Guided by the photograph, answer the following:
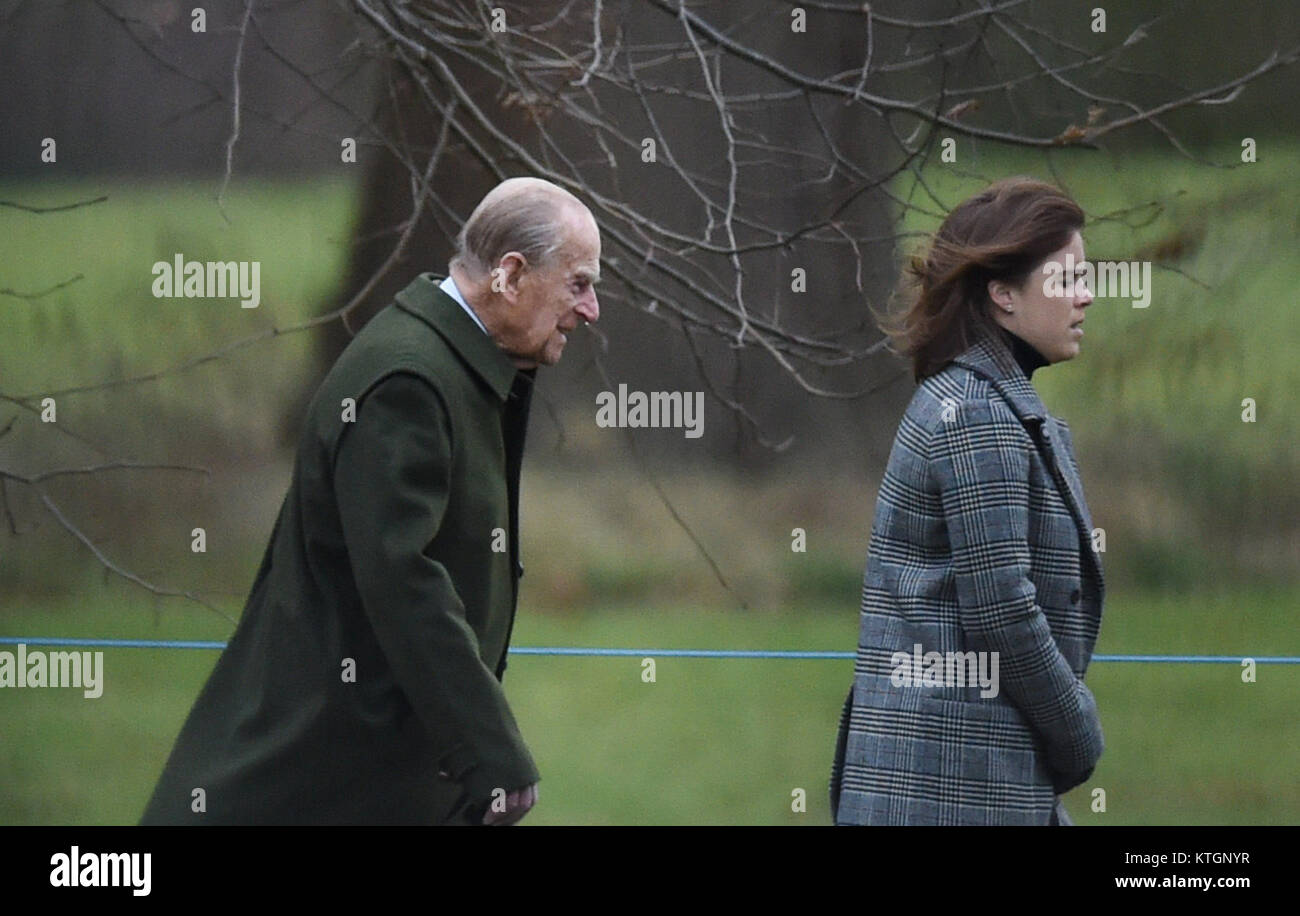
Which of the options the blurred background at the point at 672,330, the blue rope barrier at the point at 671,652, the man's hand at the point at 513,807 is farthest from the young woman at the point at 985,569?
the blue rope barrier at the point at 671,652

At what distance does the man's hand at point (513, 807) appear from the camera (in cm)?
319

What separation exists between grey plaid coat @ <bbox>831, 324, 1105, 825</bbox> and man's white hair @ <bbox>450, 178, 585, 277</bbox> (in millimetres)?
695

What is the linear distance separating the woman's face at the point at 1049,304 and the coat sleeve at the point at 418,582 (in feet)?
3.18

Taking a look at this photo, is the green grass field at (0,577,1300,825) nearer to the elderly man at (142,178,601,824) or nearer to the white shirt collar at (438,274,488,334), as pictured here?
the elderly man at (142,178,601,824)

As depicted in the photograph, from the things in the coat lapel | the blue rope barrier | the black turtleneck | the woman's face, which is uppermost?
the woman's face

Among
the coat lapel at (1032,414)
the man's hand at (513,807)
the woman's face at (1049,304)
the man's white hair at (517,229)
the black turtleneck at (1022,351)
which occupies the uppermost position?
the man's white hair at (517,229)

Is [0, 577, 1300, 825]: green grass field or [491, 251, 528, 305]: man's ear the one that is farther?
[0, 577, 1300, 825]: green grass field

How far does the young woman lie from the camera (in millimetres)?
3107

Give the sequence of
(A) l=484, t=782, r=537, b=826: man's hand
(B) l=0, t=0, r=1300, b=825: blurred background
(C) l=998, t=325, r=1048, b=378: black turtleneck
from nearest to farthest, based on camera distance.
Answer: (A) l=484, t=782, r=537, b=826: man's hand, (C) l=998, t=325, r=1048, b=378: black turtleneck, (B) l=0, t=0, r=1300, b=825: blurred background

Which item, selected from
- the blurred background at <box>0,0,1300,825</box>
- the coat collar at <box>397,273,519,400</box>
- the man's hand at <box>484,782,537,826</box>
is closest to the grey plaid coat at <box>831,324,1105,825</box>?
the man's hand at <box>484,782,537,826</box>

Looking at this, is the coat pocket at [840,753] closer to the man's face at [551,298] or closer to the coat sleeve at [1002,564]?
the coat sleeve at [1002,564]
